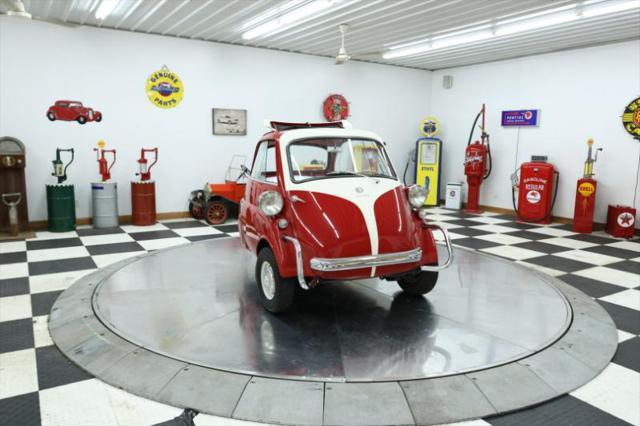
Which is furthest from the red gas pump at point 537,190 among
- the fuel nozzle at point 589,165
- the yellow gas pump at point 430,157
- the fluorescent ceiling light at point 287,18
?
the fluorescent ceiling light at point 287,18

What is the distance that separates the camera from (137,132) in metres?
6.86

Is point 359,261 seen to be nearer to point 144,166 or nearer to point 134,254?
point 134,254

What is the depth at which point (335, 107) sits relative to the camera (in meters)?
8.59

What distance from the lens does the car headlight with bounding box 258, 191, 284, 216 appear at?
3133 millimetres

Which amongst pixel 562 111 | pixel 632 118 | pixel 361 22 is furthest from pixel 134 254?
pixel 632 118

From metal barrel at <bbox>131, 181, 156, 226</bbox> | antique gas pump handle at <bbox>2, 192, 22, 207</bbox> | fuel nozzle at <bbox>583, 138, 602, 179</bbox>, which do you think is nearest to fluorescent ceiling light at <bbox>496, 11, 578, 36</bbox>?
fuel nozzle at <bbox>583, 138, 602, 179</bbox>

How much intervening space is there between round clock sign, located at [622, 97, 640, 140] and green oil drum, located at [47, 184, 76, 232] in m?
8.06

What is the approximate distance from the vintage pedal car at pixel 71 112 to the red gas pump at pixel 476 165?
6385mm

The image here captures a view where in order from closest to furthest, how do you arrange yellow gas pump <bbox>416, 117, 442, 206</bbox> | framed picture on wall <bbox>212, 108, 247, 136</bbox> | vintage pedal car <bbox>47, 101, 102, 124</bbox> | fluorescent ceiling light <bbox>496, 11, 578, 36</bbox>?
fluorescent ceiling light <bbox>496, 11, 578, 36</bbox>
vintage pedal car <bbox>47, 101, 102, 124</bbox>
framed picture on wall <bbox>212, 108, 247, 136</bbox>
yellow gas pump <bbox>416, 117, 442, 206</bbox>

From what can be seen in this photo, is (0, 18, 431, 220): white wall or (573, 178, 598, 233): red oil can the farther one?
(573, 178, 598, 233): red oil can

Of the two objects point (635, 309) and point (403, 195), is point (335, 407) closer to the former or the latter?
point (403, 195)

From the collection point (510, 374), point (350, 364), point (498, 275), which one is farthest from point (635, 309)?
point (350, 364)

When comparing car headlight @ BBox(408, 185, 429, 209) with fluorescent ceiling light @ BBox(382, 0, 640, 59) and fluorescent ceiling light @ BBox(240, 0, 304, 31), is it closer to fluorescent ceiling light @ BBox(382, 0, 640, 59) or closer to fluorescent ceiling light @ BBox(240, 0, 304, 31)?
fluorescent ceiling light @ BBox(240, 0, 304, 31)

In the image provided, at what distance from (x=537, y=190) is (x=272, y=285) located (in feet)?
18.8
